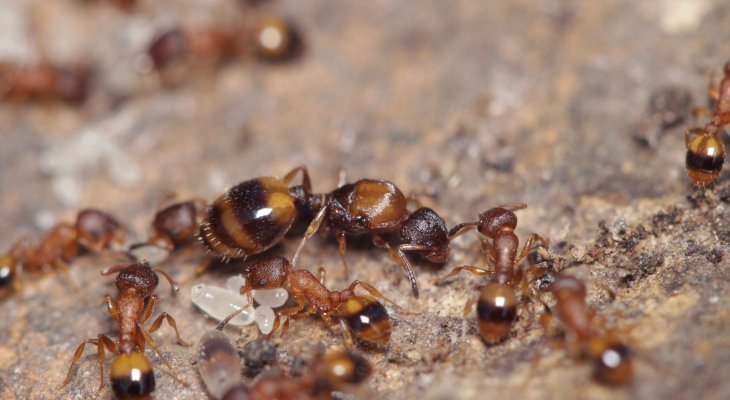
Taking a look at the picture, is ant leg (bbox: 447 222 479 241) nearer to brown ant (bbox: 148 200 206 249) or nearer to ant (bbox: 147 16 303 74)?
brown ant (bbox: 148 200 206 249)

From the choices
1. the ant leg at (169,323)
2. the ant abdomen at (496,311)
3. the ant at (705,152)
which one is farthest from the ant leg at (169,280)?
the ant at (705,152)

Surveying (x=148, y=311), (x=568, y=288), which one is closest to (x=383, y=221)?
(x=568, y=288)

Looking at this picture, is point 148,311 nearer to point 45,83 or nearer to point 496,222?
point 496,222

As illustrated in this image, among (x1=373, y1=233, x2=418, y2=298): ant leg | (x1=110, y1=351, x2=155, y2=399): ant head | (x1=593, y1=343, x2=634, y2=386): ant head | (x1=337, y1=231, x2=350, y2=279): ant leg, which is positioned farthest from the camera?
(x1=337, y1=231, x2=350, y2=279): ant leg

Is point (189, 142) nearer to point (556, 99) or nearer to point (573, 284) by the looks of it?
point (556, 99)

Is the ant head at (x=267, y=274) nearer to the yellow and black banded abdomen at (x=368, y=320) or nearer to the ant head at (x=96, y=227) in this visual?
the yellow and black banded abdomen at (x=368, y=320)

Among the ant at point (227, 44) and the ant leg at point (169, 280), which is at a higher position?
the ant at point (227, 44)

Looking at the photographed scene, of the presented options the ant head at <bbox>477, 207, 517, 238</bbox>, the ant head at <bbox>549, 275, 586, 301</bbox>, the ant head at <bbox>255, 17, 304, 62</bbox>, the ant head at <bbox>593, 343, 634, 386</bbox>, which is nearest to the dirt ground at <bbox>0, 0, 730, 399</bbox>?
the ant head at <bbox>593, 343, 634, 386</bbox>
